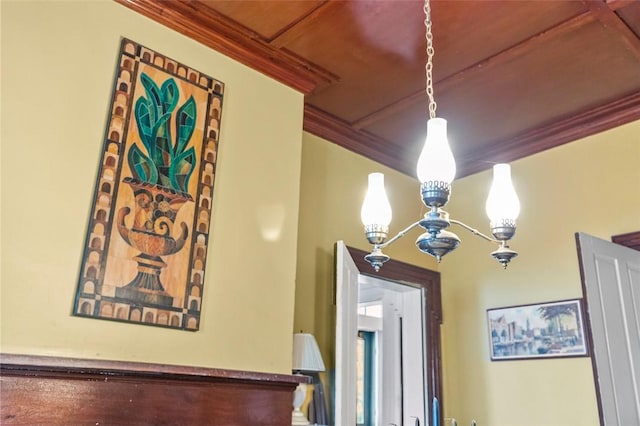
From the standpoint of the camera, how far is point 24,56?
7.20 ft

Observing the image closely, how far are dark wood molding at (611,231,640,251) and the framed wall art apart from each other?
8.39 feet

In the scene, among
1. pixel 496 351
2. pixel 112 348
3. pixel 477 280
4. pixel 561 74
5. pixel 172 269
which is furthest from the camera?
pixel 477 280

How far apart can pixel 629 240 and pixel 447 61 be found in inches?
63.6

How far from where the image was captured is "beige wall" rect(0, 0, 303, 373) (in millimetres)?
2053

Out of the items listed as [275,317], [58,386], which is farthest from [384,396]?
[58,386]

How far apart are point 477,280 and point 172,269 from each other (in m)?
2.53

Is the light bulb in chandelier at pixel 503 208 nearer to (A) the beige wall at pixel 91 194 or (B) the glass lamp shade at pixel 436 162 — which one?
(B) the glass lamp shade at pixel 436 162

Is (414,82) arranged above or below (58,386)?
above

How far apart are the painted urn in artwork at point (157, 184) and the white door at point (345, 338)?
1103mm

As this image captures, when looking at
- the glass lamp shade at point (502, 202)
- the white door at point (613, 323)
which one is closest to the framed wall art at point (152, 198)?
the glass lamp shade at point (502, 202)

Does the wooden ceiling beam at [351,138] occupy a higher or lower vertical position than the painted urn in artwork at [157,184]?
higher

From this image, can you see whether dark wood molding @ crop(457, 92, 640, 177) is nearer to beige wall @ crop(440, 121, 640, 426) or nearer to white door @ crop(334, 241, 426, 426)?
beige wall @ crop(440, 121, 640, 426)

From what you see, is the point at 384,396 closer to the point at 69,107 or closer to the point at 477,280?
the point at 477,280

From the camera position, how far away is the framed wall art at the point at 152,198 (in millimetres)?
2219
